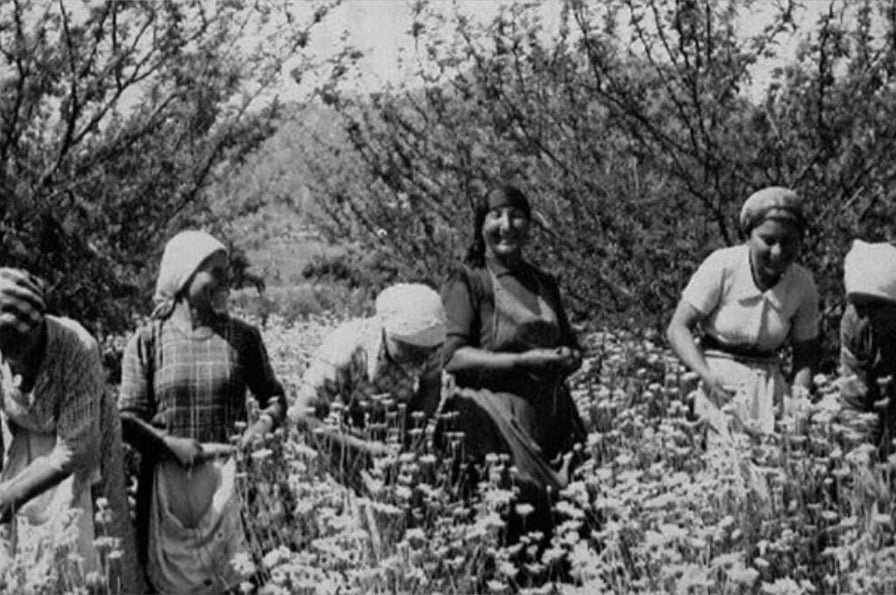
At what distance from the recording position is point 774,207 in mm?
6625

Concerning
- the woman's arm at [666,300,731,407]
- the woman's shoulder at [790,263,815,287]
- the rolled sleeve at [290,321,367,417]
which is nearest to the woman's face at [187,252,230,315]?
the rolled sleeve at [290,321,367,417]

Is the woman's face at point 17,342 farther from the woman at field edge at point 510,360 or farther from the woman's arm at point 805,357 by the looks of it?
the woman's arm at point 805,357

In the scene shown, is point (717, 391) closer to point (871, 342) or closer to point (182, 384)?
point (871, 342)

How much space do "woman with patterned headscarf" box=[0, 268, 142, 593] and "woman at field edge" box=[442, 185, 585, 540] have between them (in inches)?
62.6

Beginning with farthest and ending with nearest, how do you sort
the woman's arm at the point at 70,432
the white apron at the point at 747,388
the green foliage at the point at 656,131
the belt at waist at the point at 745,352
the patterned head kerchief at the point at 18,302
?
1. the green foliage at the point at 656,131
2. the belt at waist at the point at 745,352
3. the white apron at the point at 747,388
4. the woman's arm at the point at 70,432
5. the patterned head kerchief at the point at 18,302

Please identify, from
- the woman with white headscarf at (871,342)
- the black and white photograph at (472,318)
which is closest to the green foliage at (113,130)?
the black and white photograph at (472,318)

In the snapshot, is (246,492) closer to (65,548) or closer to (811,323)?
(65,548)

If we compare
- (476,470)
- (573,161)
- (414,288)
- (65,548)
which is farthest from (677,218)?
(65,548)

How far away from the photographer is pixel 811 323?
6.97 m

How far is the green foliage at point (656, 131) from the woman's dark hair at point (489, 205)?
2.22m

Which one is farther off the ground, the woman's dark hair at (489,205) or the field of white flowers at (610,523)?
the woman's dark hair at (489,205)

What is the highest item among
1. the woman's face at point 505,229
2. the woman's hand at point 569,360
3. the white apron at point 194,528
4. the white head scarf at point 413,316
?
the woman's face at point 505,229

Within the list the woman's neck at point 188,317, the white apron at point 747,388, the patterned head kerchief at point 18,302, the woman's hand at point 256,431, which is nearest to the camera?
the patterned head kerchief at point 18,302

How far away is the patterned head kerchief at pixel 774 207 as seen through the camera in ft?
21.7
